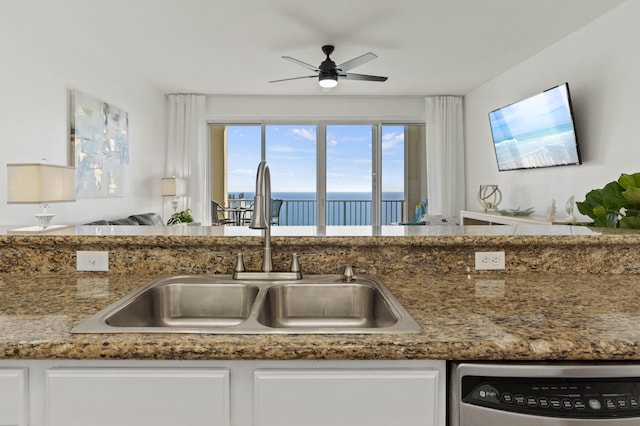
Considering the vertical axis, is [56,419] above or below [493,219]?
below

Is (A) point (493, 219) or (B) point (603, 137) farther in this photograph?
(A) point (493, 219)

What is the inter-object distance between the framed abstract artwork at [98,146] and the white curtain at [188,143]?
1.31 metres

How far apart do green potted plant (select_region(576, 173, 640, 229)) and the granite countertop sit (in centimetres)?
65

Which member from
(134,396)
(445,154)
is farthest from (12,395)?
(445,154)

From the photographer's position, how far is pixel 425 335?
0.84 metres

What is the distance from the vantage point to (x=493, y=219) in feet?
14.4

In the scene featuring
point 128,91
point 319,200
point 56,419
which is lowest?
point 56,419

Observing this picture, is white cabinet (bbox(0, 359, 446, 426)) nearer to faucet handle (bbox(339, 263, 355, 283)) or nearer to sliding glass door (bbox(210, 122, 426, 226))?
faucet handle (bbox(339, 263, 355, 283))

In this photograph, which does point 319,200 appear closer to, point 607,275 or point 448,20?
point 448,20

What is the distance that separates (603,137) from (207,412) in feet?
12.2

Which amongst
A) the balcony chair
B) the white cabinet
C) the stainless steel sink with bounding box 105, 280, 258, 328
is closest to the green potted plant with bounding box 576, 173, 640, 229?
the white cabinet

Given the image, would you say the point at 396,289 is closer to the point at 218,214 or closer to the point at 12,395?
the point at 12,395

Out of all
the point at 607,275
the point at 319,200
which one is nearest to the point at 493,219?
the point at 319,200

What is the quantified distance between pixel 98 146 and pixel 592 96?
4417 millimetres
